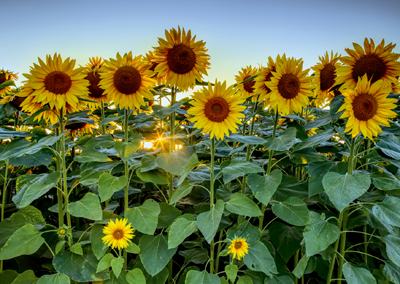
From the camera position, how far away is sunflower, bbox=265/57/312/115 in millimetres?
1401

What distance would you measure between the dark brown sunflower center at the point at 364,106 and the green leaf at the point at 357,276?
28.0 inches

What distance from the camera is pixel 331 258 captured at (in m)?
1.41

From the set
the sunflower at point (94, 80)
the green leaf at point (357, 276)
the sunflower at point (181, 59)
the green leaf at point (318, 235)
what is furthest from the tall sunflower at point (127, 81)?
the green leaf at point (357, 276)

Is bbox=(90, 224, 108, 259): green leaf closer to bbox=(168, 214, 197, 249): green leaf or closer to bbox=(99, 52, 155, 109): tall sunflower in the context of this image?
bbox=(168, 214, 197, 249): green leaf

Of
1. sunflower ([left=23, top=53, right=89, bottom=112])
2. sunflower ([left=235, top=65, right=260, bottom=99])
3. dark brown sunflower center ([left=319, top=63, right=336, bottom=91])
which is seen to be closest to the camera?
sunflower ([left=23, top=53, right=89, bottom=112])

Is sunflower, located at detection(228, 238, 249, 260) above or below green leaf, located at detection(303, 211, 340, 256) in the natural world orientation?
below

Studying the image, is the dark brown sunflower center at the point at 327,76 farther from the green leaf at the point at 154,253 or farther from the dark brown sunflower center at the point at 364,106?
the green leaf at the point at 154,253

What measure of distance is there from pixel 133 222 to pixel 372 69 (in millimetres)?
1419

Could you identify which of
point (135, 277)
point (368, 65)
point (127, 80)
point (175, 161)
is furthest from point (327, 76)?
point (135, 277)

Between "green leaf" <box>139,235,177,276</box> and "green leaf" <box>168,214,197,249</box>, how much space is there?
144 millimetres

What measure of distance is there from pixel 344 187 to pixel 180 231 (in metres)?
0.75

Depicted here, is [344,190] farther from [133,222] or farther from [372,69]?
[133,222]

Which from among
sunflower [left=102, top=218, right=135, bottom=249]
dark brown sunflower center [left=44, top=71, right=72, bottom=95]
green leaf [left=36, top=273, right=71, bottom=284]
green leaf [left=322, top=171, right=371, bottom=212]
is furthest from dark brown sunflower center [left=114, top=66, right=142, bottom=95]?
green leaf [left=322, top=171, right=371, bottom=212]

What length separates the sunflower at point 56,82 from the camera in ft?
4.41
